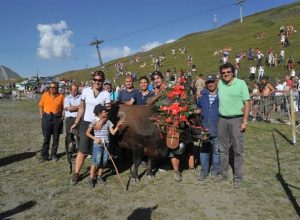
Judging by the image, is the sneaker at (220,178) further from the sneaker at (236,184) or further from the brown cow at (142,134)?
the brown cow at (142,134)

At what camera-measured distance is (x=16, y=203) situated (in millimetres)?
6594

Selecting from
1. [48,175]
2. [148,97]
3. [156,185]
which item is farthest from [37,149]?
[156,185]

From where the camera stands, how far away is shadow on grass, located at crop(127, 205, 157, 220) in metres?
5.85

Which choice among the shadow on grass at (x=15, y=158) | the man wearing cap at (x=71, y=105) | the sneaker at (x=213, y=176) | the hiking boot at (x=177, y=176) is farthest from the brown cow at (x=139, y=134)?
the shadow on grass at (x=15, y=158)

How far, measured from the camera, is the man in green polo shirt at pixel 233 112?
6.98 meters

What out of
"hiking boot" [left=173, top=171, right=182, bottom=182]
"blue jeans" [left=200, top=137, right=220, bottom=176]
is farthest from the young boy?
"blue jeans" [left=200, top=137, right=220, bottom=176]

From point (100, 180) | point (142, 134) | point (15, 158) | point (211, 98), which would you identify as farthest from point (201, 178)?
point (15, 158)

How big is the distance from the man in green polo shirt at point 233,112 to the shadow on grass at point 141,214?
74.8 inches

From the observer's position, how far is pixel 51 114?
31.6 ft

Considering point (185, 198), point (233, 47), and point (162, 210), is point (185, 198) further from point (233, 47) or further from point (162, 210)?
point (233, 47)

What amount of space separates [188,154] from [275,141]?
4310 mm

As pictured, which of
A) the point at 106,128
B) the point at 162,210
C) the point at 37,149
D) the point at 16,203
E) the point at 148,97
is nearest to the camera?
the point at 162,210

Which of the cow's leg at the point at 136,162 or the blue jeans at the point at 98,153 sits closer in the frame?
the blue jeans at the point at 98,153

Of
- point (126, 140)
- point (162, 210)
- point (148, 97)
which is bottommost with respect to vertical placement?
point (162, 210)
